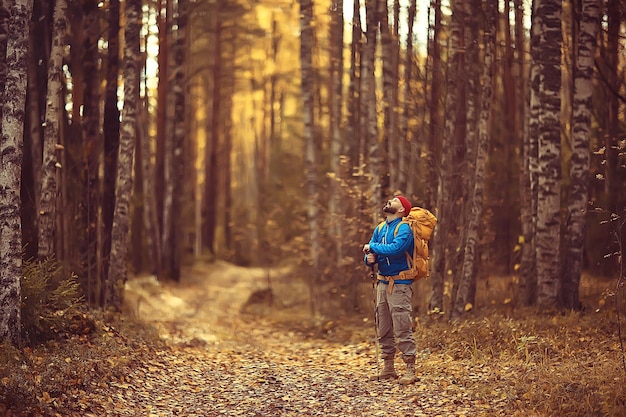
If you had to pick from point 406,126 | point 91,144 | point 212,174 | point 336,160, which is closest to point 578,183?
point 406,126

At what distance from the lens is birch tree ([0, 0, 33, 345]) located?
8125 mm

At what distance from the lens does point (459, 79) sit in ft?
41.5

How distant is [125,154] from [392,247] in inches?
249

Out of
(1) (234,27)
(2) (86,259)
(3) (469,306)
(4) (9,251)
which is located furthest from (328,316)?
(1) (234,27)

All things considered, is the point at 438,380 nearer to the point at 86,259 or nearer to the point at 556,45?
the point at 556,45

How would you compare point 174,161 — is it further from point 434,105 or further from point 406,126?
point 434,105

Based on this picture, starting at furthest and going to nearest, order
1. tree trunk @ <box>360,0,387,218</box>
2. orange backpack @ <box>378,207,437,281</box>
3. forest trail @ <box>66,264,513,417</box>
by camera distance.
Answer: tree trunk @ <box>360,0,387,218</box> → orange backpack @ <box>378,207,437,281</box> → forest trail @ <box>66,264,513,417</box>

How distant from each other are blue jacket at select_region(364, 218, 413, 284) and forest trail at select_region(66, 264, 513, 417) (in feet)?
4.70

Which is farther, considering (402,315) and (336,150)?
(336,150)

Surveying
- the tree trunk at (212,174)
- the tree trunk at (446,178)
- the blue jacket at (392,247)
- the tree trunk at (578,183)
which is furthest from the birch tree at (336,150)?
the tree trunk at (212,174)

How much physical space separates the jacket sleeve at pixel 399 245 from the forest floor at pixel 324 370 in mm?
1632

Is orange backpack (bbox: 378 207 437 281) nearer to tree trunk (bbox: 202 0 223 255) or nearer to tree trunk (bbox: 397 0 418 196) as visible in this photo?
tree trunk (bbox: 397 0 418 196)

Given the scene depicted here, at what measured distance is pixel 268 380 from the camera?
9453 mm

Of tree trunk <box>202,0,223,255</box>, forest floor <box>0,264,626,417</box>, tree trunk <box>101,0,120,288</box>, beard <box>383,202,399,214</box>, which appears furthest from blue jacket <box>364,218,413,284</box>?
tree trunk <box>202,0,223,255</box>
